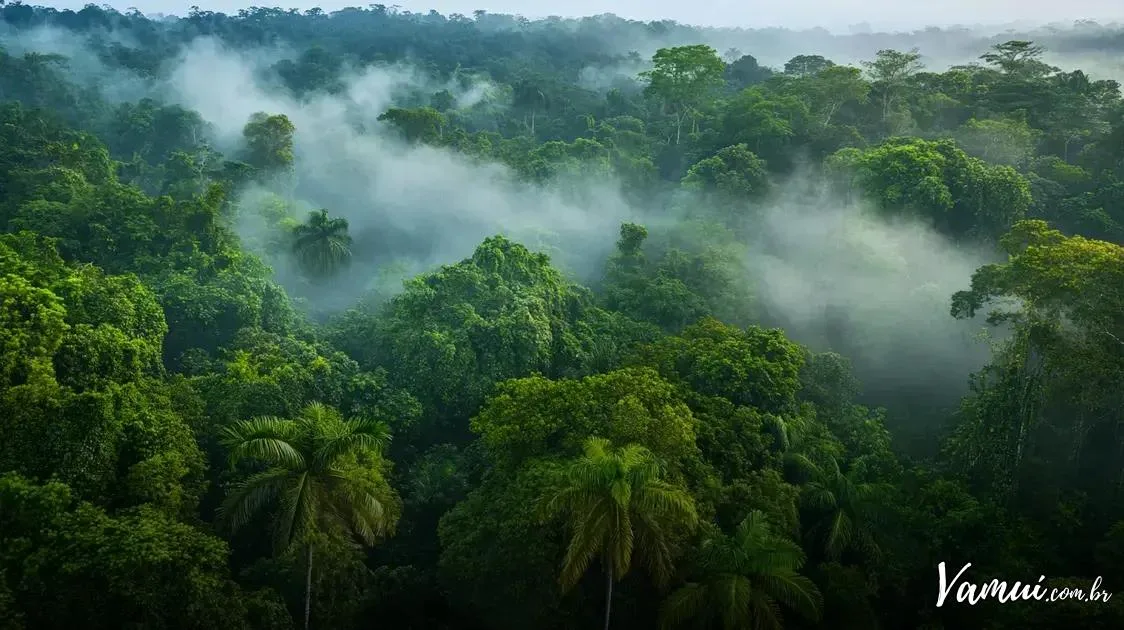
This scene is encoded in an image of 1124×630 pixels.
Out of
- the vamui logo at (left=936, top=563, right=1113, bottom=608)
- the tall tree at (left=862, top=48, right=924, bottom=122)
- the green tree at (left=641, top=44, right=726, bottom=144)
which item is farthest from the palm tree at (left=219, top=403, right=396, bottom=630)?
the green tree at (left=641, top=44, right=726, bottom=144)

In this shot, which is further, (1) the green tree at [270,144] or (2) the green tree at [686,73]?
(2) the green tree at [686,73]

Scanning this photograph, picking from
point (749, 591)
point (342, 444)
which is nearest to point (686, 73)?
point (749, 591)

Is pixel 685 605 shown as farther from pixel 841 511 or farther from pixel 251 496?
pixel 251 496

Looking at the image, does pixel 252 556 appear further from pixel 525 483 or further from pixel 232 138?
pixel 232 138

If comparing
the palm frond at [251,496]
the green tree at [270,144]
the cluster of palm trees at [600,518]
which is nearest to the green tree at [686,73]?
the green tree at [270,144]

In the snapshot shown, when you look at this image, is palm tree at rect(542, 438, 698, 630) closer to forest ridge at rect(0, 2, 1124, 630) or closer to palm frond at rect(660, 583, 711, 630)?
forest ridge at rect(0, 2, 1124, 630)

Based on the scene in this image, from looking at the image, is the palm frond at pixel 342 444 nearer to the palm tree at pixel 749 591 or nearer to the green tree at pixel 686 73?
the palm tree at pixel 749 591
